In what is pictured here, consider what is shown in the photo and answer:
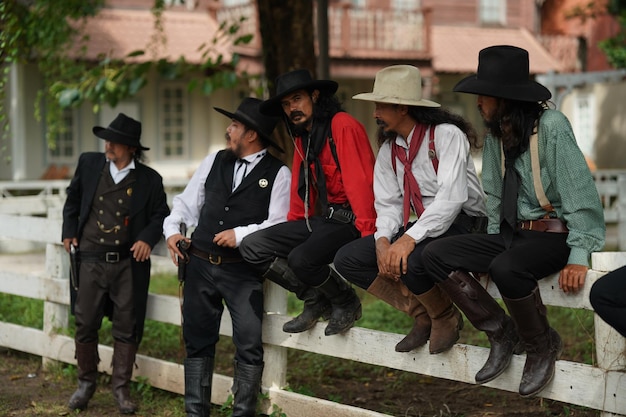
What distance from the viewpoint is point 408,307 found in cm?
507

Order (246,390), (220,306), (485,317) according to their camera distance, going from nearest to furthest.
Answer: (485,317), (246,390), (220,306)

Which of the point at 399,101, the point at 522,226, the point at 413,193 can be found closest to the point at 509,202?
the point at 522,226

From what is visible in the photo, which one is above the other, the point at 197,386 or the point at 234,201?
the point at 234,201

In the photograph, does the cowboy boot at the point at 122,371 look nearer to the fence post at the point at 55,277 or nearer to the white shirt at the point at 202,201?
the white shirt at the point at 202,201

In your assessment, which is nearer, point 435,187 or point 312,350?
point 435,187

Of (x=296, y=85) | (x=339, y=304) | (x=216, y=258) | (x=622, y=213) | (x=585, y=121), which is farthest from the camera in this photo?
(x=585, y=121)

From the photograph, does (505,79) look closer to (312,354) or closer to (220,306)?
(220,306)

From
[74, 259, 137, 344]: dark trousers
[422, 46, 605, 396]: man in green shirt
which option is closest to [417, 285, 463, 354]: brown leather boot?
[422, 46, 605, 396]: man in green shirt

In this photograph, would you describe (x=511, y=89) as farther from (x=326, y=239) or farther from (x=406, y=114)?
(x=326, y=239)

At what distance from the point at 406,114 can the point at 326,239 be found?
767 millimetres

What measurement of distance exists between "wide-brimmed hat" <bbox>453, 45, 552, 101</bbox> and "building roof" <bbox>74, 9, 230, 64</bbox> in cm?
1517

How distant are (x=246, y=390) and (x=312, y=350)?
16.8 inches

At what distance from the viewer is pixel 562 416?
593 centimetres

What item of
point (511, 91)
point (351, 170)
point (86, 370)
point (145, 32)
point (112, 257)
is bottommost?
point (86, 370)
